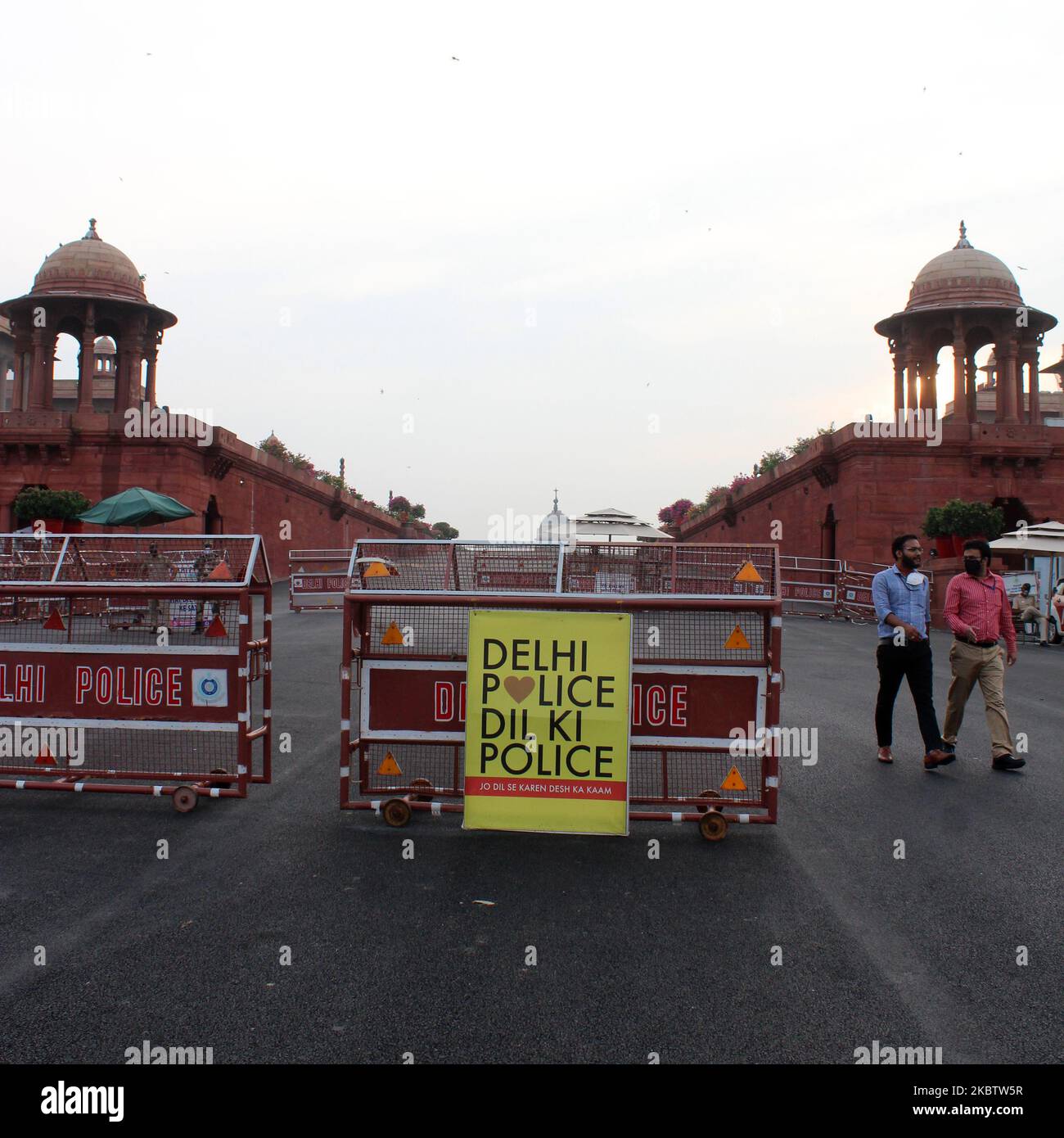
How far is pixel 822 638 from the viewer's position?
60.7 ft

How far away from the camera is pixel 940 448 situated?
1208 inches

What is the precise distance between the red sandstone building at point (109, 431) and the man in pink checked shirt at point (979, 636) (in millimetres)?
29107

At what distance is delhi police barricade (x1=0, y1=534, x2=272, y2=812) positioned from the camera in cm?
602

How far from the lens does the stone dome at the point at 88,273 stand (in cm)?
3400

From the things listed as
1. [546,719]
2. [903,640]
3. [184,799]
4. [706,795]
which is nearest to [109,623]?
[184,799]

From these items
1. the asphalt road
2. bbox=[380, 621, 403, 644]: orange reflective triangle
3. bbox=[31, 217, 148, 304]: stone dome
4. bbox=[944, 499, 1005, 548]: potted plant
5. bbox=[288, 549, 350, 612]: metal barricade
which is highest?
bbox=[31, 217, 148, 304]: stone dome

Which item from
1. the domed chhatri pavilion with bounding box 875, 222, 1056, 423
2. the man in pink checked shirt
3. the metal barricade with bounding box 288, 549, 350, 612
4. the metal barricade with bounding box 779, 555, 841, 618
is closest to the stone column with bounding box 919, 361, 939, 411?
the domed chhatri pavilion with bounding box 875, 222, 1056, 423

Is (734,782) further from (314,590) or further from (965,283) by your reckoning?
(965,283)

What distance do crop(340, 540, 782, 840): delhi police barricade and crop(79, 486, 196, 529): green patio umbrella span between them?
13.4m

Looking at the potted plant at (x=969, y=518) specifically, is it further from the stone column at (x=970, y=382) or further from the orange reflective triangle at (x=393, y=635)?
the orange reflective triangle at (x=393, y=635)

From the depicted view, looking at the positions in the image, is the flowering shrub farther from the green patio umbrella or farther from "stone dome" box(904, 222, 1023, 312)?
the green patio umbrella

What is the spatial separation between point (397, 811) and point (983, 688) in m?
5.45

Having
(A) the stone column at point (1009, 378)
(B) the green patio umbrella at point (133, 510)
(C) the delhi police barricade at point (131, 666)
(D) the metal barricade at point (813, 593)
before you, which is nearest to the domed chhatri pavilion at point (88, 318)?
(B) the green patio umbrella at point (133, 510)

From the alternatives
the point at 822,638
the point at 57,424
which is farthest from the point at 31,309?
the point at 822,638
